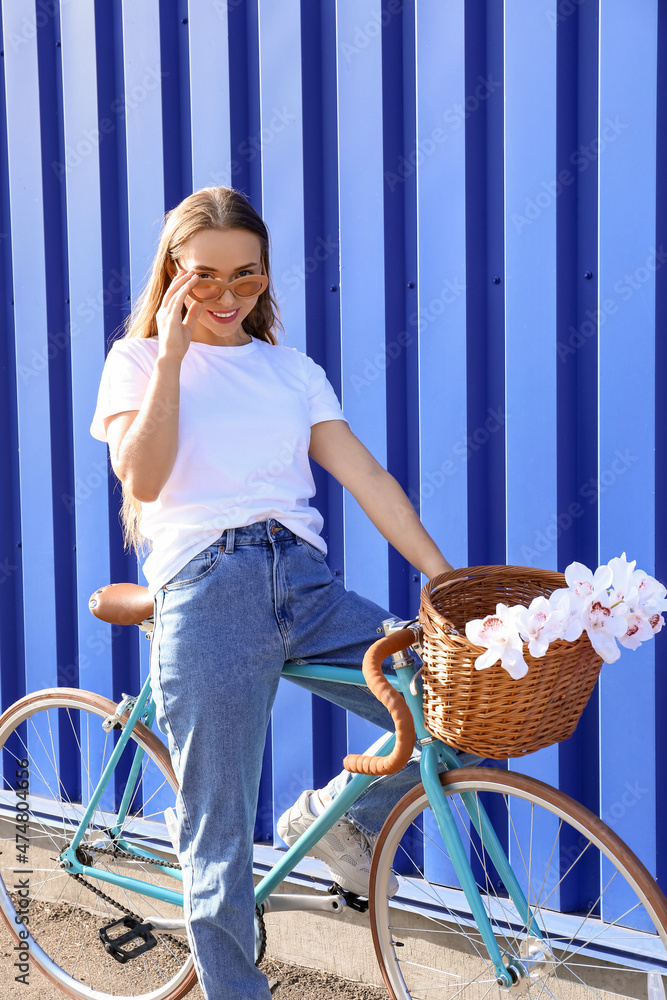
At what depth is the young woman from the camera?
2162 millimetres

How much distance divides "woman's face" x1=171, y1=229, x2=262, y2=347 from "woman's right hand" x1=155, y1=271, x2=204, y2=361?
0.04 meters

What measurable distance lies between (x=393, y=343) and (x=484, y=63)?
0.84 metres

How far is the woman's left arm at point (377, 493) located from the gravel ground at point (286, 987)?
156 centimetres

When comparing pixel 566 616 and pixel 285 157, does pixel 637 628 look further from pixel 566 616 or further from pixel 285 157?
pixel 285 157

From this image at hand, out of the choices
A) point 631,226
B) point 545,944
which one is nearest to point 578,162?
point 631,226

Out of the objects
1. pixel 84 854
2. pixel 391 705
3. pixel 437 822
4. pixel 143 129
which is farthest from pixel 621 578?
pixel 143 129

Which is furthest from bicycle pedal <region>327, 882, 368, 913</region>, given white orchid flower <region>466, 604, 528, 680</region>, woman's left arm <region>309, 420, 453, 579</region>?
white orchid flower <region>466, 604, 528, 680</region>

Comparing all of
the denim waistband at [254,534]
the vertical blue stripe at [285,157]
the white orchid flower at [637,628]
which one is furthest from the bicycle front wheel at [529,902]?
the vertical blue stripe at [285,157]

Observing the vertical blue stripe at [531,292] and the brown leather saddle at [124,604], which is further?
the vertical blue stripe at [531,292]

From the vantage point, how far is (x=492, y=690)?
A: 68.8 inches

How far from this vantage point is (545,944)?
2080mm

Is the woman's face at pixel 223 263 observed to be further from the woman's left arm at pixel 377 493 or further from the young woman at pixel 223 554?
the woman's left arm at pixel 377 493

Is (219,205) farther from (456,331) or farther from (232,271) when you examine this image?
(456,331)

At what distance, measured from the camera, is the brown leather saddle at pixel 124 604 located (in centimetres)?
251
